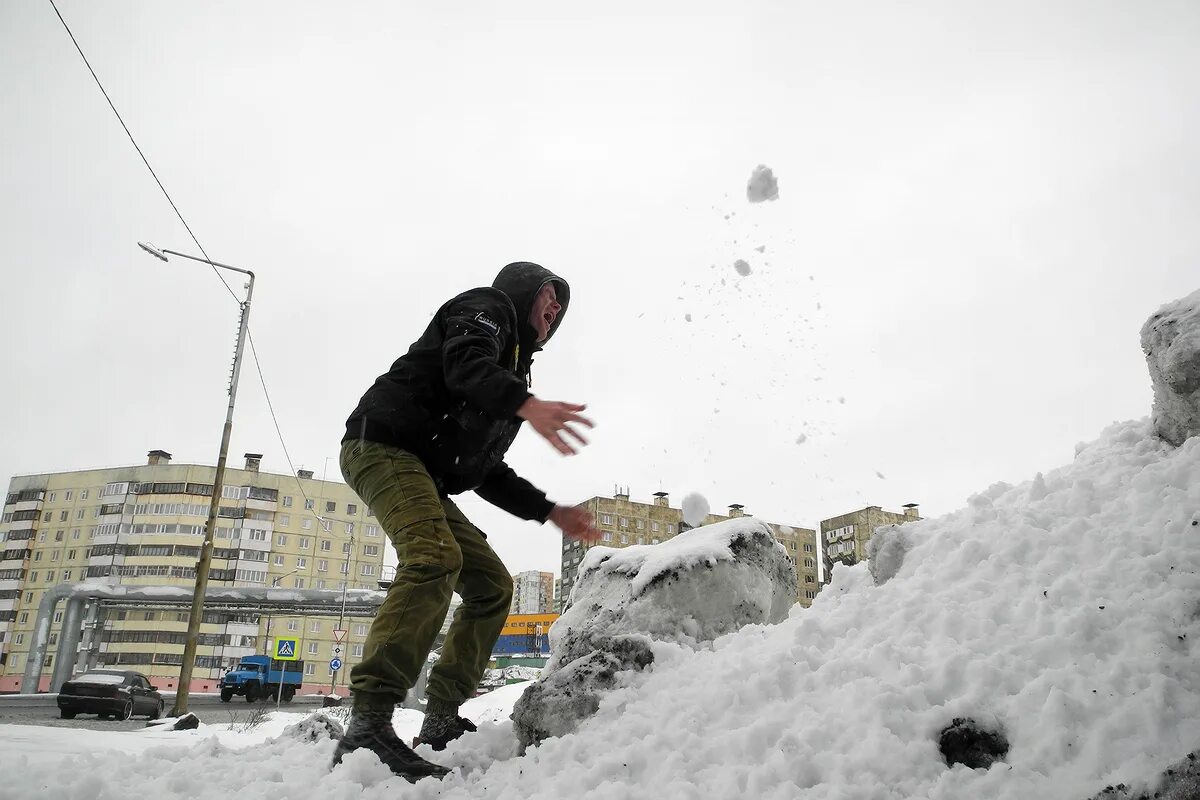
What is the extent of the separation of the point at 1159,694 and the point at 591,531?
2248mm

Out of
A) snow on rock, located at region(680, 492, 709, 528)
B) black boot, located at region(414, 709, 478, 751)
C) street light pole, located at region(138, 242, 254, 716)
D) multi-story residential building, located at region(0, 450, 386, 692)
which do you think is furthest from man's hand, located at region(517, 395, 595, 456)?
multi-story residential building, located at region(0, 450, 386, 692)

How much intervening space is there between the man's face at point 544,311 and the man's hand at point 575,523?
877mm

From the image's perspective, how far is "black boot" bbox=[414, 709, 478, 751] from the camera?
3.00 meters

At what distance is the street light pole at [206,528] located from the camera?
11.9 metres

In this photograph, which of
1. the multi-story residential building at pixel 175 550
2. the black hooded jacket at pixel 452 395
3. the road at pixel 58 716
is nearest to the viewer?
the black hooded jacket at pixel 452 395

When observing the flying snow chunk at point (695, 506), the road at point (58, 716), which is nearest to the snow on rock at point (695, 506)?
the flying snow chunk at point (695, 506)

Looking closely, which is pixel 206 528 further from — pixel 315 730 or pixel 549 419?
pixel 549 419

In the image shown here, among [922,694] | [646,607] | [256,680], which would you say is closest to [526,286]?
[646,607]

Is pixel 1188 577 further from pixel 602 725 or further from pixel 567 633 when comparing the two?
pixel 567 633

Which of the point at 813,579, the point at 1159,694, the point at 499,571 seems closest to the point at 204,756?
the point at 499,571

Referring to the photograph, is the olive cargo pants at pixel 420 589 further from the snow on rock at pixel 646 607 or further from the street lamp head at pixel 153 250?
the street lamp head at pixel 153 250

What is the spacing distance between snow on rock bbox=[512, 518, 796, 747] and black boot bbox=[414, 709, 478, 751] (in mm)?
358

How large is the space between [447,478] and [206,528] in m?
12.7

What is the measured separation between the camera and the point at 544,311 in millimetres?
3383
